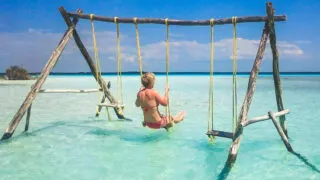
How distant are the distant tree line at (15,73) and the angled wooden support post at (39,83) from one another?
46.7m

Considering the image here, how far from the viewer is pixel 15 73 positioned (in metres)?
53.4

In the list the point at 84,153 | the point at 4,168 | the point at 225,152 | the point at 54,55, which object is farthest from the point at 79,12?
the point at 225,152

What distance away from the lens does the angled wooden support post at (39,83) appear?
30.9 feet

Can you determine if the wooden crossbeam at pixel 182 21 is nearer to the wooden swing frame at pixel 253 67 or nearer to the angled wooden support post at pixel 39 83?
the wooden swing frame at pixel 253 67

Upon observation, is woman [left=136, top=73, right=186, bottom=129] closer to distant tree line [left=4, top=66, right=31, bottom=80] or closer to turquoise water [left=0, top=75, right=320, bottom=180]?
turquoise water [left=0, top=75, right=320, bottom=180]

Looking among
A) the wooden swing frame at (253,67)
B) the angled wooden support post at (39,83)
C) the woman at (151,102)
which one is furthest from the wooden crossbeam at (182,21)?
the woman at (151,102)

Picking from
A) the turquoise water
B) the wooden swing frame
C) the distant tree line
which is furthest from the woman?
the distant tree line

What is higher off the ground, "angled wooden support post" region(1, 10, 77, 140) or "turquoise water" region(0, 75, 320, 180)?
"angled wooden support post" region(1, 10, 77, 140)

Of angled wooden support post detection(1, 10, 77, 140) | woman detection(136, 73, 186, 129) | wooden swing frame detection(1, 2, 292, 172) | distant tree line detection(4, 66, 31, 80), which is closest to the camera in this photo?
wooden swing frame detection(1, 2, 292, 172)

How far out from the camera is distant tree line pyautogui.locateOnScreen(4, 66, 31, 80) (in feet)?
174

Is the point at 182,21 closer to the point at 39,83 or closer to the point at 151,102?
the point at 151,102

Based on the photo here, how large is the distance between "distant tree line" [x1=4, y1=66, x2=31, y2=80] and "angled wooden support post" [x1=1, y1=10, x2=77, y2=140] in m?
46.7

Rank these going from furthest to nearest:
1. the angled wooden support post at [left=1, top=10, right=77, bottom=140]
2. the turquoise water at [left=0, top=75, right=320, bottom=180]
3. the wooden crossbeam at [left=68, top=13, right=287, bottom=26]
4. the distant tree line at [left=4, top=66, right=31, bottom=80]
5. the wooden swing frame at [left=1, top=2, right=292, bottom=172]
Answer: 1. the distant tree line at [left=4, top=66, right=31, bottom=80]
2. the angled wooden support post at [left=1, top=10, right=77, bottom=140]
3. the wooden crossbeam at [left=68, top=13, right=287, bottom=26]
4. the wooden swing frame at [left=1, top=2, right=292, bottom=172]
5. the turquoise water at [left=0, top=75, right=320, bottom=180]

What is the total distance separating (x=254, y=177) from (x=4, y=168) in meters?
5.00
